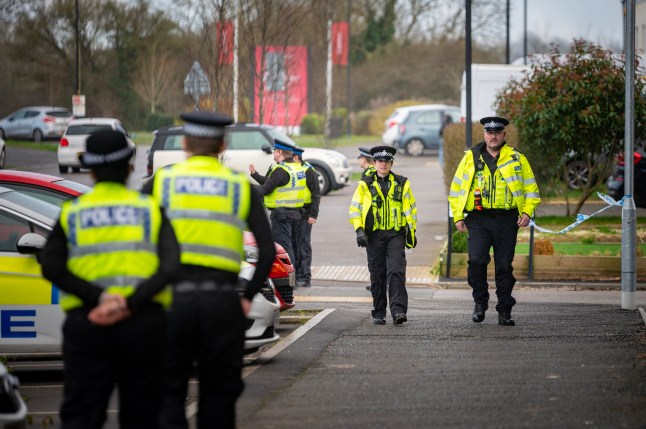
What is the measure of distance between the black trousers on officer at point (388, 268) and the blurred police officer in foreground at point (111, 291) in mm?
5953

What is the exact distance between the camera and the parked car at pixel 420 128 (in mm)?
45062

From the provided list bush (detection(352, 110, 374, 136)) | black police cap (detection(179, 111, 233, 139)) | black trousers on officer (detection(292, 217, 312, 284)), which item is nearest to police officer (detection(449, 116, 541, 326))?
black trousers on officer (detection(292, 217, 312, 284))

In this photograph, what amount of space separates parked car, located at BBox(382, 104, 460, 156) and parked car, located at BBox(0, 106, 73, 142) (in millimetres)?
14149

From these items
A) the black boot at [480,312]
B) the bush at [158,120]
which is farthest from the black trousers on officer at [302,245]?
the bush at [158,120]

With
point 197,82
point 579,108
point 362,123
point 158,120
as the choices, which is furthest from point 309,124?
point 579,108

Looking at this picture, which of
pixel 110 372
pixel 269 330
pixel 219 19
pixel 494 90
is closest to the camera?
pixel 110 372

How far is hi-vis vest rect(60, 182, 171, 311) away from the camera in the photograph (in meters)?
5.29

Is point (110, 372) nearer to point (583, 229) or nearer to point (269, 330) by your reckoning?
point (269, 330)

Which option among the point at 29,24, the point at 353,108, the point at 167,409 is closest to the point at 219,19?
the point at 167,409

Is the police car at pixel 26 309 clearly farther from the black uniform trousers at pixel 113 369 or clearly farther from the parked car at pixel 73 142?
the parked car at pixel 73 142

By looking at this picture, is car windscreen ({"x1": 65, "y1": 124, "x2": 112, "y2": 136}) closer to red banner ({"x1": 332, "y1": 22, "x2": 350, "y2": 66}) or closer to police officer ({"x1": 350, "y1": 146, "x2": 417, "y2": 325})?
red banner ({"x1": 332, "y1": 22, "x2": 350, "y2": 66})

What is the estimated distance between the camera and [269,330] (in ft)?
30.3

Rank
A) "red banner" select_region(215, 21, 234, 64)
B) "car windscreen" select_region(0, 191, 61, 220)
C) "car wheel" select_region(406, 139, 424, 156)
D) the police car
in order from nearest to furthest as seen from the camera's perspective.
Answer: the police car
"car windscreen" select_region(0, 191, 61, 220)
"red banner" select_region(215, 21, 234, 64)
"car wheel" select_region(406, 139, 424, 156)

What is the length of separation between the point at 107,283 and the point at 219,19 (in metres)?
17.2
